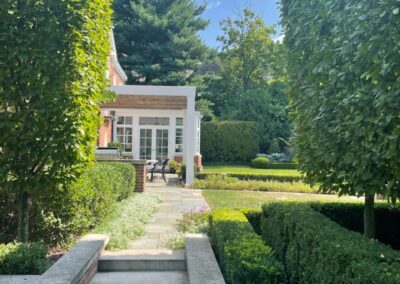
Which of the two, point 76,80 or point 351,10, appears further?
point 76,80

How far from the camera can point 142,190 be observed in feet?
40.4

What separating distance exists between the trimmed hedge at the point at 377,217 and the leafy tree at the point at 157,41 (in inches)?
861

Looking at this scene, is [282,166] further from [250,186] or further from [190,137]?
[190,137]

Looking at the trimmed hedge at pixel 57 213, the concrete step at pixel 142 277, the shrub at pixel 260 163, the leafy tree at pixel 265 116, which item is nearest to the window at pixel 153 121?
the shrub at pixel 260 163

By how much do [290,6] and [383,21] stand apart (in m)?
2.26

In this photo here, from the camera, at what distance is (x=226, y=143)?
26844 millimetres

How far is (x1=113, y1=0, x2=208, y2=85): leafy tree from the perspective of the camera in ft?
90.5

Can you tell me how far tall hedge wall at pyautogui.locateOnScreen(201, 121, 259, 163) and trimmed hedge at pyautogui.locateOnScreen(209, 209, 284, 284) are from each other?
2147cm

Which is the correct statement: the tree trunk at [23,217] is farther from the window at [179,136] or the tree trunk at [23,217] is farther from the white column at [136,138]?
the window at [179,136]

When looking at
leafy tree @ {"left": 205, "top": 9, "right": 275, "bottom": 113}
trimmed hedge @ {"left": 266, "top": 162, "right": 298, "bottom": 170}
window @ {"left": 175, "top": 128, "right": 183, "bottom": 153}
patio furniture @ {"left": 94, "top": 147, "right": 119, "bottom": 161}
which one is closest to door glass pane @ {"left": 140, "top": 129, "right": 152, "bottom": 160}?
window @ {"left": 175, "top": 128, "right": 183, "bottom": 153}

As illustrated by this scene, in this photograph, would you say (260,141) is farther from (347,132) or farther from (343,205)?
(347,132)

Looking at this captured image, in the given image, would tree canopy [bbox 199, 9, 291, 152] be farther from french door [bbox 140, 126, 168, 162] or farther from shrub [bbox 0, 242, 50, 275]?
shrub [bbox 0, 242, 50, 275]

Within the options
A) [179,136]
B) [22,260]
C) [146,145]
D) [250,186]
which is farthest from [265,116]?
[22,260]

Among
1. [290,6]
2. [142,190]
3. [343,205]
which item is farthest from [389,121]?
[142,190]
